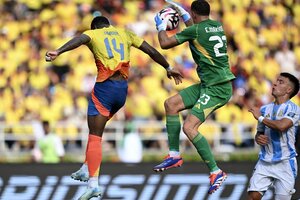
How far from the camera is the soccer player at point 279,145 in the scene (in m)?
11.1

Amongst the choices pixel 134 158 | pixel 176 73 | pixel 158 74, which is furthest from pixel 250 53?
pixel 176 73

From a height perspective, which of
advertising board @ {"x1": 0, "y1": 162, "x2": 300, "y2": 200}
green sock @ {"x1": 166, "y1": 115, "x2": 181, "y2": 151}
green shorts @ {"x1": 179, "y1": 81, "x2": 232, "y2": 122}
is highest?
green shorts @ {"x1": 179, "y1": 81, "x2": 232, "y2": 122}

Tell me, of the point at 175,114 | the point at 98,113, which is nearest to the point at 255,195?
the point at 175,114

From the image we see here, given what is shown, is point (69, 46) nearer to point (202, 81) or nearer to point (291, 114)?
point (202, 81)

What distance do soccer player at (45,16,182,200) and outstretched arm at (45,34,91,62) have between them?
18 mm

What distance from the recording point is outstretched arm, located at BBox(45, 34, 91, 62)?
34.2 ft

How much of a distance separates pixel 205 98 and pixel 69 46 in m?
1.80

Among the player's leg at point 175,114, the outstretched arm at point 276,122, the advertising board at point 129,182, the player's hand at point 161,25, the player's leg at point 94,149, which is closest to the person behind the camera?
the outstretched arm at point 276,122

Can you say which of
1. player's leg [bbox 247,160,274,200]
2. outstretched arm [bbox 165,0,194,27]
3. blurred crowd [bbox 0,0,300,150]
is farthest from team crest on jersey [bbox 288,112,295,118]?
blurred crowd [bbox 0,0,300,150]

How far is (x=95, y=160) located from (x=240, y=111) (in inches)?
379

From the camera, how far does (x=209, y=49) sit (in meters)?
11.0

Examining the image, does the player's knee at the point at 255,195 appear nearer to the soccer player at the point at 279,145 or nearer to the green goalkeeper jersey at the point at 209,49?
the soccer player at the point at 279,145

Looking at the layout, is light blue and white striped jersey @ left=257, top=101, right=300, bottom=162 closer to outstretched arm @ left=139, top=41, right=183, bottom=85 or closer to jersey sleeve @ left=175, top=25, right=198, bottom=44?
outstretched arm @ left=139, top=41, right=183, bottom=85

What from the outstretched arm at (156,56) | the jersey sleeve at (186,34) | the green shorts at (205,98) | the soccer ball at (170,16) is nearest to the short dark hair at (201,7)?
the jersey sleeve at (186,34)
